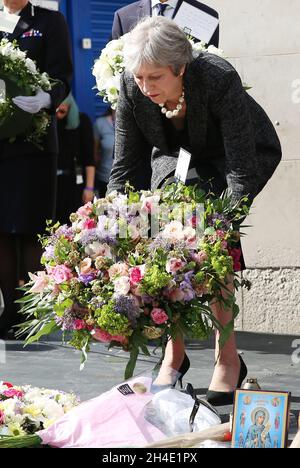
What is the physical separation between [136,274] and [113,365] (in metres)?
1.81

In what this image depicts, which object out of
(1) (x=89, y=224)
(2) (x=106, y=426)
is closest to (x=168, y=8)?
(1) (x=89, y=224)

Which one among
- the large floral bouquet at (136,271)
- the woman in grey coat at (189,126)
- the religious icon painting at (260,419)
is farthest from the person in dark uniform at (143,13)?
the religious icon painting at (260,419)

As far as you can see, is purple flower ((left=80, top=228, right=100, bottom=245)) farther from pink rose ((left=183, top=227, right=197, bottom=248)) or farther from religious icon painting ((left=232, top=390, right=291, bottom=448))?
religious icon painting ((left=232, top=390, right=291, bottom=448))

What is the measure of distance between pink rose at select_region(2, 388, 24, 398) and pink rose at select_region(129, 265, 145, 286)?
0.70 metres

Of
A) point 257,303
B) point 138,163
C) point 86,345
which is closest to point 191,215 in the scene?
point 86,345

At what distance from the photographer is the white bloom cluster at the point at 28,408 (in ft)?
12.8

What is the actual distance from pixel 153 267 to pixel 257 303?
2860mm

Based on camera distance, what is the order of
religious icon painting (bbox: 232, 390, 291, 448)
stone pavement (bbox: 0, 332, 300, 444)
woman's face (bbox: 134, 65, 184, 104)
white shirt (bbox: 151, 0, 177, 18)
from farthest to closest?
white shirt (bbox: 151, 0, 177, 18) < stone pavement (bbox: 0, 332, 300, 444) < woman's face (bbox: 134, 65, 184, 104) < religious icon painting (bbox: 232, 390, 291, 448)

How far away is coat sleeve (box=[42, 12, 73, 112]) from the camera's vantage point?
6.37m

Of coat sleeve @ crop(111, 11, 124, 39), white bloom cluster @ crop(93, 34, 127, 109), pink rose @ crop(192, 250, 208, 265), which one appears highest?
coat sleeve @ crop(111, 11, 124, 39)

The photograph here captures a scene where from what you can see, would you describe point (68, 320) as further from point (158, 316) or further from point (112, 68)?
point (112, 68)

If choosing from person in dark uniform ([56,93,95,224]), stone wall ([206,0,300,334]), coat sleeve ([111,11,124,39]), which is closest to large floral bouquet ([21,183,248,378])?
coat sleeve ([111,11,124,39])

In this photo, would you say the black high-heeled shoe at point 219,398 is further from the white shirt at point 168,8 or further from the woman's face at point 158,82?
the white shirt at point 168,8

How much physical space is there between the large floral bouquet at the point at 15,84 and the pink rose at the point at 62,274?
92.9 inches
